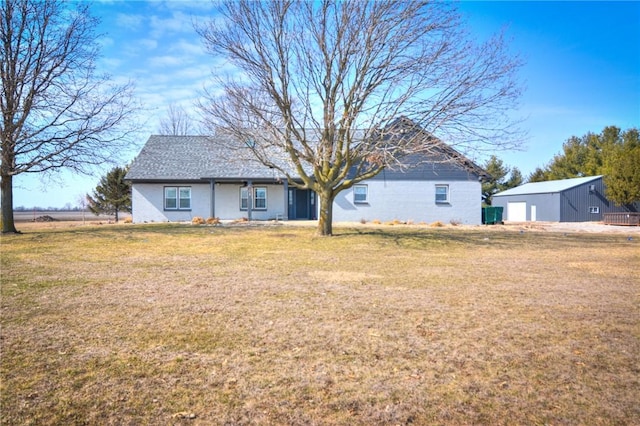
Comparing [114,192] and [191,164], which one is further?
[114,192]

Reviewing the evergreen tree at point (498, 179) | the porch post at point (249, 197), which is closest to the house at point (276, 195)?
the porch post at point (249, 197)

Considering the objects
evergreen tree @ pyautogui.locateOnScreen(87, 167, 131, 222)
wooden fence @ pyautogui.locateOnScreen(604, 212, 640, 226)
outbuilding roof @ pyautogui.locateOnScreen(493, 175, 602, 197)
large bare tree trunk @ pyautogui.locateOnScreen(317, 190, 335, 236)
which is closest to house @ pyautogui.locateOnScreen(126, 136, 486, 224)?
evergreen tree @ pyautogui.locateOnScreen(87, 167, 131, 222)

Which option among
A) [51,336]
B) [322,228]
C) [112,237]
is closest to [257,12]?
[322,228]

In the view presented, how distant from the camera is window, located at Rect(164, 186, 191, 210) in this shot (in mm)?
26516

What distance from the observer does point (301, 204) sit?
2870 centimetres

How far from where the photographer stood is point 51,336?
439cm

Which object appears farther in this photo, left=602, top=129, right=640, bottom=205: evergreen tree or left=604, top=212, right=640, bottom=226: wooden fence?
left=602, top=129, right=640, bottom=205: evergreen tree

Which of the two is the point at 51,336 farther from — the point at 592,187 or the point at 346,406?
the point at 592,187

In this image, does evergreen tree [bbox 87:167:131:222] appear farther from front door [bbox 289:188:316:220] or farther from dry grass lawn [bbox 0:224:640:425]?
dry grass lawn [bbox 0:224:640:425]

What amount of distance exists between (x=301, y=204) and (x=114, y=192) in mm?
15965

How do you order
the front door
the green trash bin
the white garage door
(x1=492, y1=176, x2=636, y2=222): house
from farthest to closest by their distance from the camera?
1. the white garage door
2. (x1=492, y1=176, x2=636, y2=222): house
3. the front door
4. the green trash bin

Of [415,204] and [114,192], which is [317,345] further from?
[114,192]

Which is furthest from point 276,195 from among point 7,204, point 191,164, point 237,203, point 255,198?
point 7,204

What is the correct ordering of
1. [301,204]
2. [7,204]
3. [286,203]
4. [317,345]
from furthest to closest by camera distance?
[301,204], [286,203], [7,204], [317,345]
